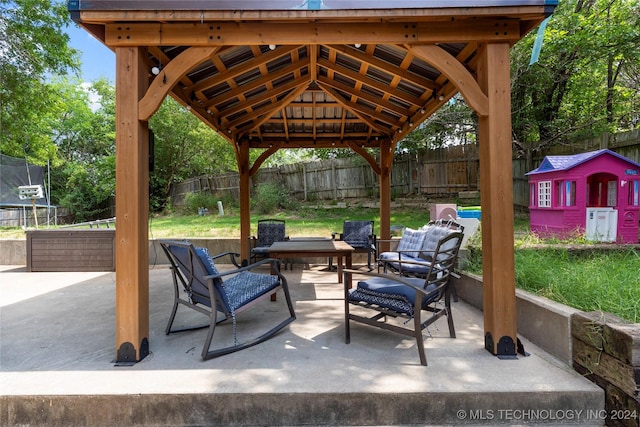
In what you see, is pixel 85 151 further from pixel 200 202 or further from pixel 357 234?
pixel 357 234

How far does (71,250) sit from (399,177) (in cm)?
956

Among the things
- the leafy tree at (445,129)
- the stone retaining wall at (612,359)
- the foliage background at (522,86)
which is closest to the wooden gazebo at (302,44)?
the stone retaining wall at (612,359)

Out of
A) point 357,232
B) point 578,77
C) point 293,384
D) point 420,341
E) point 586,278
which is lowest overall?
point 293,384

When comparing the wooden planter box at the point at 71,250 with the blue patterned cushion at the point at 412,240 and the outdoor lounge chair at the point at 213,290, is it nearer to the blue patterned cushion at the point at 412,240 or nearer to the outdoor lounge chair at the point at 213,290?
the outdoor lounge chair at the point at 213,290

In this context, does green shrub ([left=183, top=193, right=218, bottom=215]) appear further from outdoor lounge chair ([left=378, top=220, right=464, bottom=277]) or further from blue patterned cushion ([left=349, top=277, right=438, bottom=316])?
blue patterned cushion ([left=349, top=277, right=438, bottom=316])

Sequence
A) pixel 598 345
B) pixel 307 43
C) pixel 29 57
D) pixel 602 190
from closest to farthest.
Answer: pixel 598 345 < pixel 307 43 < pixel 602 190 < pixel 29 57

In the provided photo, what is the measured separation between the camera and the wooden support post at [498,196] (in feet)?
8.06

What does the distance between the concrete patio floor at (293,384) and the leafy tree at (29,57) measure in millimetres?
7523

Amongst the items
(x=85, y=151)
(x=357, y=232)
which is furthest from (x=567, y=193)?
(x=85, y=151)

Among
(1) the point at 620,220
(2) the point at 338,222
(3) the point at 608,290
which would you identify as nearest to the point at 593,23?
(1) the point at 620,220

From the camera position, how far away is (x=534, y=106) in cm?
1031

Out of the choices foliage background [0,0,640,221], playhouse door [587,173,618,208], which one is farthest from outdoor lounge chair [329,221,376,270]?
foliage background [0,0,640,221]

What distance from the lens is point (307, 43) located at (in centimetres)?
256

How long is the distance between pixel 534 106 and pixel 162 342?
11.7m
